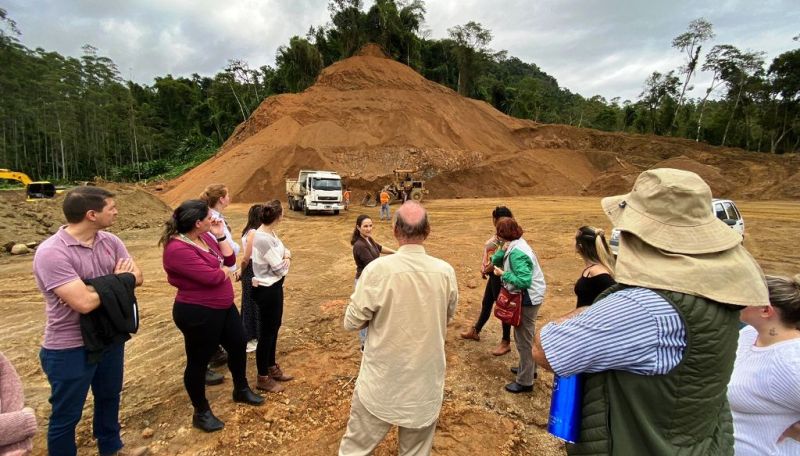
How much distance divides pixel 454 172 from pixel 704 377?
82.2ft

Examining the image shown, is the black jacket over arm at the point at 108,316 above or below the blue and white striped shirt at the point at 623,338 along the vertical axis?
below

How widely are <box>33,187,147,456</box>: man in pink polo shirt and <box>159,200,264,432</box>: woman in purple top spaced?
1.37ft

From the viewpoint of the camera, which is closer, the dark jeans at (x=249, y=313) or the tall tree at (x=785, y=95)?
the dark jeans at (x=249, y=313)

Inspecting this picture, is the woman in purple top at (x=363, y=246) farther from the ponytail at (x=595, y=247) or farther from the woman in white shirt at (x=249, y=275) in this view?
the ponytail at (x=595, y=247)

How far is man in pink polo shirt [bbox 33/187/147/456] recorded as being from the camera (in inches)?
94.3

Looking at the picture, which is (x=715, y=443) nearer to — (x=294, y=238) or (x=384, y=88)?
(x=294, y=238)

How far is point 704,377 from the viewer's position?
123 centimetres

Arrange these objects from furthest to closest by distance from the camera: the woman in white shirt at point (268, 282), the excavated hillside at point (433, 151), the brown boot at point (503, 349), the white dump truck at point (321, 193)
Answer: the excavated hillside at point (433, 151), the white dump truck at point (321, 193), the brown boot at point (503, 349), the woman in white shirt at point (268, 282)

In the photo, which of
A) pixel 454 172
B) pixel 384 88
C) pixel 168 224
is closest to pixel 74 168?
pixel 384 88

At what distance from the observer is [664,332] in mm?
1196

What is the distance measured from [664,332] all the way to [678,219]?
382 millimetres

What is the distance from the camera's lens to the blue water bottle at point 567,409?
137 centimetres

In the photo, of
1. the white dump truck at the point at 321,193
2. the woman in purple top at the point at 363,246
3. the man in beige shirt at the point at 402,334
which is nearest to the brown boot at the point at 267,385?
the woman in purple top at the point at 363,246

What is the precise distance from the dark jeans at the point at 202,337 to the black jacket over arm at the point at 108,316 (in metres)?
0.32
